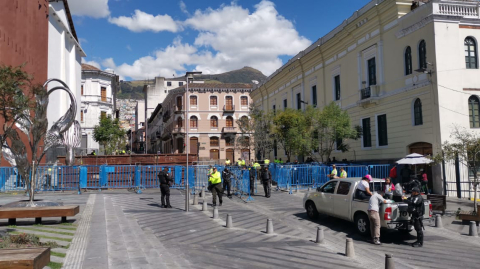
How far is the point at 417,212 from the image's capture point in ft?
34.0

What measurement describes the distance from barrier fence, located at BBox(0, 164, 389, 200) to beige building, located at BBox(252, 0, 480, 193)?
3.35m

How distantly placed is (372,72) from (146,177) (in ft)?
54.5

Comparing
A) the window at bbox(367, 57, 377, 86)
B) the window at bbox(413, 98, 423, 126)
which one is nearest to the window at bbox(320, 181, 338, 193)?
the window at bbox(413, 98, 423, 126)

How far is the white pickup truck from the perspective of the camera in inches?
421

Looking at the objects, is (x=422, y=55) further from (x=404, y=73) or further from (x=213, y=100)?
(x=213, y=100)

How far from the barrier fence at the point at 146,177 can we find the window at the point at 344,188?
334 inches

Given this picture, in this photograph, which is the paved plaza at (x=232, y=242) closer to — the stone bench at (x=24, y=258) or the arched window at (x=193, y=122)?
the stone bench at (x=24, y=258)

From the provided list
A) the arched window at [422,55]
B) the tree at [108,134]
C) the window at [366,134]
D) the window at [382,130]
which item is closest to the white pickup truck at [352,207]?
the arched window at [422,55]

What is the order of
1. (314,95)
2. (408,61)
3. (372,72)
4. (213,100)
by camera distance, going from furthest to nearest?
1. (213,100)
2. (314,95)
3. (372,72)
4. (408,61)

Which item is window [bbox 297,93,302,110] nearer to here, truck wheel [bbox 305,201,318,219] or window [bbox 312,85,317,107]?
window [bbox 312,85,317,107]

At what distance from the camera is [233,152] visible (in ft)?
202

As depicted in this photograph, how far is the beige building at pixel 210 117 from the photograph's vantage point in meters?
60.9

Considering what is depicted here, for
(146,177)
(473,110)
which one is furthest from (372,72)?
(146,177)

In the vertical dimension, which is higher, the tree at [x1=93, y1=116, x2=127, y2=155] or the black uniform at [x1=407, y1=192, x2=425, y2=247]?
the tree at [x1=93, y1=116, x2=127, y2=155]
